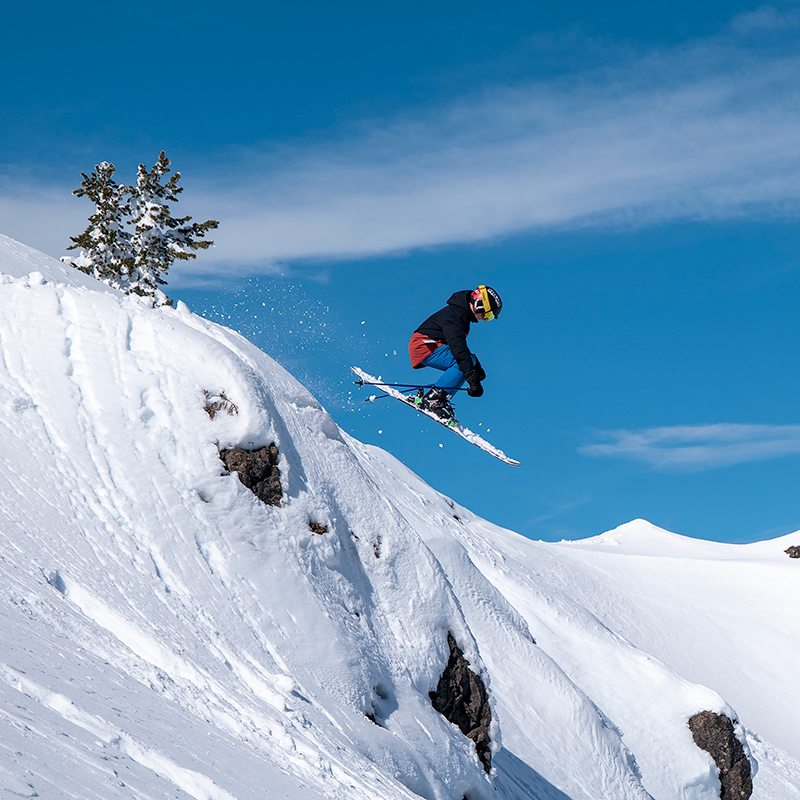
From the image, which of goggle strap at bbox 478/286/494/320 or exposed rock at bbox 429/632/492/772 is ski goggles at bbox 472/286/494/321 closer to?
goggle strap at bbox 478/286/494/320

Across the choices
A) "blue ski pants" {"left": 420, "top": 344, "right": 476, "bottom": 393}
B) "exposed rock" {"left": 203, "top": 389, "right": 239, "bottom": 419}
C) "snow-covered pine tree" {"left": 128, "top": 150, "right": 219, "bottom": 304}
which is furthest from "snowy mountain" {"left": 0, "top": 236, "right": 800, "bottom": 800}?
"snow-covered pine tree" {"left": 128, "top": 150, "right": 219, "bottom": 304}

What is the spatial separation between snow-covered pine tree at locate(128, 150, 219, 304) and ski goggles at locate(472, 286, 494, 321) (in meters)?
18.4

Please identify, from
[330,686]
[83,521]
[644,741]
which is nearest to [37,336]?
[83,521]

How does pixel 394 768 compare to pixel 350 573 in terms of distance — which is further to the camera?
pixel 350 573

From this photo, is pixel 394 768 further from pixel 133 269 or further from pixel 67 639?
pixel 133 269

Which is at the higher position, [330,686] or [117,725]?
[330,686]

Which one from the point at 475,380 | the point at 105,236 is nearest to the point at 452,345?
the point at 475,380

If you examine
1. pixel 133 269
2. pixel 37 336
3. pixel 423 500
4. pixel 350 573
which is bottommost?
pixel 350 573

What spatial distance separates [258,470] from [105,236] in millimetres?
22485

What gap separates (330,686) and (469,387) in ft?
23.6

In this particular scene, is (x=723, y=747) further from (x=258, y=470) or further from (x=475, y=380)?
(x=258, y=470)

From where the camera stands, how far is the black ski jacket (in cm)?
1354

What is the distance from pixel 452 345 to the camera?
1358 centimetres

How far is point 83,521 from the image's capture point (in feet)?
25.8
